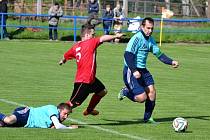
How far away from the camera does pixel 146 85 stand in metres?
12.6

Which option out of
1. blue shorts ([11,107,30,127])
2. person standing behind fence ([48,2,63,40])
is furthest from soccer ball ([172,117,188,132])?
person standing behind fence ([48,2,63,40])

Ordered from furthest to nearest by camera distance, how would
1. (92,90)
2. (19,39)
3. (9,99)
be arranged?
(19,39)
(9,99)
(92,90)

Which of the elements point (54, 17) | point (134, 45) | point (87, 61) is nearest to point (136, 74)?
point (134, 45)

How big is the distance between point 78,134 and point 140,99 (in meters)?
1.78

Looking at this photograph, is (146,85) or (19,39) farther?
(19,39)

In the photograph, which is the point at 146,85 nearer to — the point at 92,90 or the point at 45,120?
the point at 92,90

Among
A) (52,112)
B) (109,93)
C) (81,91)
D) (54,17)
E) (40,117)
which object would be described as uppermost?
(54,17)

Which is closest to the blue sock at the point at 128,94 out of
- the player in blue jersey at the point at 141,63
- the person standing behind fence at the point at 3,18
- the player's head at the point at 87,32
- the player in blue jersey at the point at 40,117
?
the player in blue jersey at the point at 141,63

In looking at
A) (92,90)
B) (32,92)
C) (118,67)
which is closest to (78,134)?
(92,90)

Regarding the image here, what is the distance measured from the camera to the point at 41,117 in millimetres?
11375

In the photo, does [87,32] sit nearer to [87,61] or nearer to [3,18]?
[87,61]

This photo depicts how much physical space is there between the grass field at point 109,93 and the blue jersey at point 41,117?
259mm

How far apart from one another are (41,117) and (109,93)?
6214mm

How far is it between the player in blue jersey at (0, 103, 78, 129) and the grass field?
0.61ft
